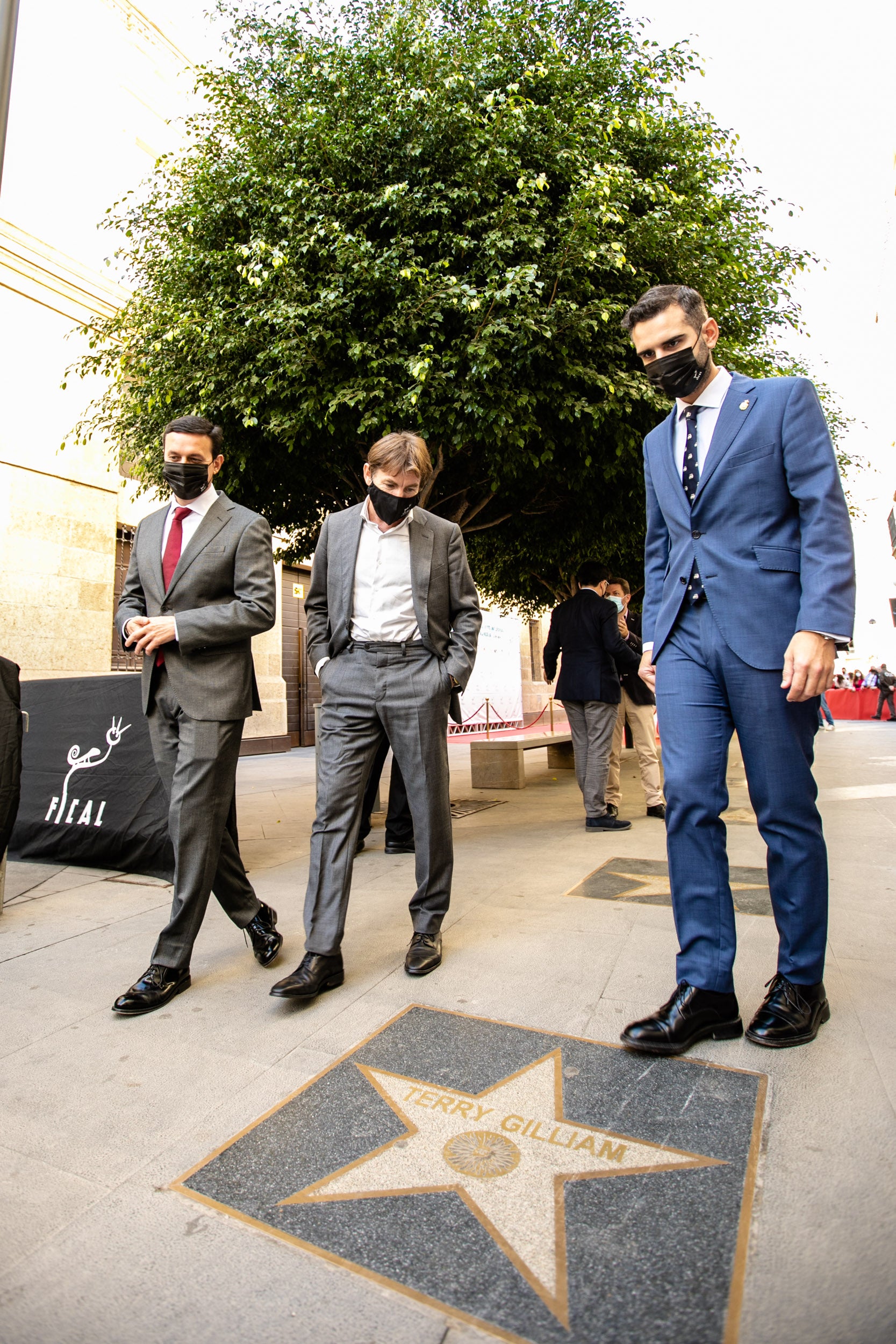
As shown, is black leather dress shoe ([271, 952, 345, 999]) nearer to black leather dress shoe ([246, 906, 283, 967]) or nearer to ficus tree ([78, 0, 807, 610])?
black leather dress shoe ([246, 906, 283, 967])

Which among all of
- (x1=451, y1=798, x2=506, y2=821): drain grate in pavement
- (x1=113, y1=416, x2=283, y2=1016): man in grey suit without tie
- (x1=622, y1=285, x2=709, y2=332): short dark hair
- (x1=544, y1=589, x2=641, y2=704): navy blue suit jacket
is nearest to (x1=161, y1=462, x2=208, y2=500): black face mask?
(x1=113, y1=416, x2=283, y2=1016): man in grey suit without tie

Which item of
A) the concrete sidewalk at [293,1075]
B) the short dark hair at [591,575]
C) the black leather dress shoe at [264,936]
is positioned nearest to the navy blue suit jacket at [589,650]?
the short dark hair at [591,575]

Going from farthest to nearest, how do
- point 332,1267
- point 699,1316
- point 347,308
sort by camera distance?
point 347,308
point 332,1267
point 699,1316

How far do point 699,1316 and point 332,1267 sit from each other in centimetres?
64

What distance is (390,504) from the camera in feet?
9.84

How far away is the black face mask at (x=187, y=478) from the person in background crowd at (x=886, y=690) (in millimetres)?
25569

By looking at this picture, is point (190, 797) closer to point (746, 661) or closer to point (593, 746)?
point (746, 661)

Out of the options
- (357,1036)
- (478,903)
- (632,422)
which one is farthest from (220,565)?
(632,422)

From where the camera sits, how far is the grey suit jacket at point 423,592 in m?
3.01

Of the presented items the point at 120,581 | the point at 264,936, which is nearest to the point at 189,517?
the point at 264,936

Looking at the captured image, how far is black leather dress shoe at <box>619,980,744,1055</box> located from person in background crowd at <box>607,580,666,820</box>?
13.0 ft

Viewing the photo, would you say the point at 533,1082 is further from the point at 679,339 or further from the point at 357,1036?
the point at 679,339

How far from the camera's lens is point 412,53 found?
589 cm

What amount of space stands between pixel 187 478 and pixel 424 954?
6.72ft
